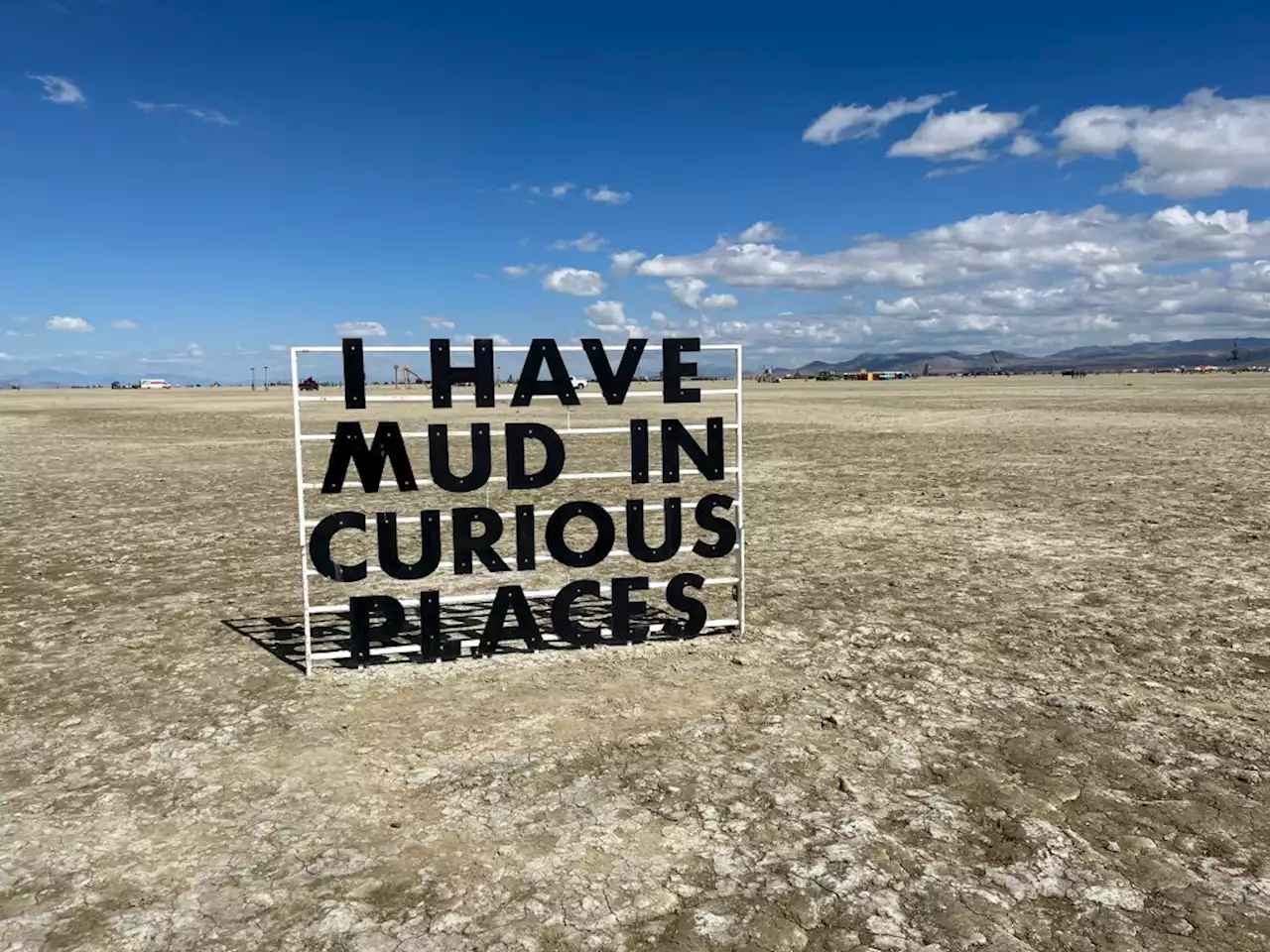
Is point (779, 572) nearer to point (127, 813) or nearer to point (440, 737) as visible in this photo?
point (440, 737)

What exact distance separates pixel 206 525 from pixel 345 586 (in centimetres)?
533

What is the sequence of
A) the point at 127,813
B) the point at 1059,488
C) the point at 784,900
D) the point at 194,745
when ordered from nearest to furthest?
1. the point at 784,900
2. the point at 127,813
3. the point at 194,745
4. the point at 1059,488

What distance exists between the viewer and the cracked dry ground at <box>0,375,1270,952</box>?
3895 millimetres

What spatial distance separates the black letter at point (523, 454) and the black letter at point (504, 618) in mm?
942

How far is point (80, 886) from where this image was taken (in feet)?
13.5

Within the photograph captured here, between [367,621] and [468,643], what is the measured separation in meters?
0.91

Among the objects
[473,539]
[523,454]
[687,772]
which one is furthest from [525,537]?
[687,772]

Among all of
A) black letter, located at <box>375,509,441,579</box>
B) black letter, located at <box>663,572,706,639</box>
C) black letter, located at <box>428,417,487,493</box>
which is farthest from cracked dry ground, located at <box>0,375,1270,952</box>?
black letter, located at <box>428,417,487,493</box>

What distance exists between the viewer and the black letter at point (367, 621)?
7.01 meters

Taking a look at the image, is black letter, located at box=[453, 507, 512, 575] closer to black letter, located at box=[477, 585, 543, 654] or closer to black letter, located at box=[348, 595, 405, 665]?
black letter, located at box=[477, 585, 543, 654]

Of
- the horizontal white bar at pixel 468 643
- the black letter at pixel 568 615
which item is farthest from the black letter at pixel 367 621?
the black letter at pixel 568 615

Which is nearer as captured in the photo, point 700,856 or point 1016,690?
point 700,856

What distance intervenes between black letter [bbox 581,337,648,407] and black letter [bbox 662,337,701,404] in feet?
0.89

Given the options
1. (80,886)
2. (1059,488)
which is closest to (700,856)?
(80,886)
